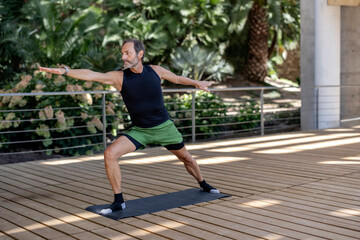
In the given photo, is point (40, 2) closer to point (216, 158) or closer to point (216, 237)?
point (216, 158)

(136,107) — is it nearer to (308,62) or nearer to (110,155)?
(110,155)

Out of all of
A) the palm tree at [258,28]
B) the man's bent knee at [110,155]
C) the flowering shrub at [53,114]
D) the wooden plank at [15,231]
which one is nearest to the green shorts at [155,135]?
the man's bent knee at [110,155]

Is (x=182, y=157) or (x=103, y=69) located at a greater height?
(x=103, y=69)

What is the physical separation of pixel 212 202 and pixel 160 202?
0.45 metres

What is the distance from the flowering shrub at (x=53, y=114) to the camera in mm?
8672

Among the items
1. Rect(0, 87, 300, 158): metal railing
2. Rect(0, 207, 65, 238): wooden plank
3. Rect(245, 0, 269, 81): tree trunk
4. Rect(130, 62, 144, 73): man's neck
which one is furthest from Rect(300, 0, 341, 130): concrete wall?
Rect(245, 0, 269, 81): tree trunk

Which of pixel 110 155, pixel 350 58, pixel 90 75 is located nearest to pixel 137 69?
pixel 90 75

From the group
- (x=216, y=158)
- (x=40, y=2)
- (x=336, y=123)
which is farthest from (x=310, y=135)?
(x=40, y=2)

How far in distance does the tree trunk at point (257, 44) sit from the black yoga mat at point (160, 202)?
50.4ft

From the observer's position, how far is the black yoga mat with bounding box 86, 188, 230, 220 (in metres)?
4.23

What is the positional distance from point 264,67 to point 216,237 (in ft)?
A: 57.6

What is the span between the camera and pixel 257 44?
66.2 ft

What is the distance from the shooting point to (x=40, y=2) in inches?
583

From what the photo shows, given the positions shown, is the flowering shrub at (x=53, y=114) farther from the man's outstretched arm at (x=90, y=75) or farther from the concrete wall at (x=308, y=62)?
the man's outstretched arm at (x=90, y=75)
